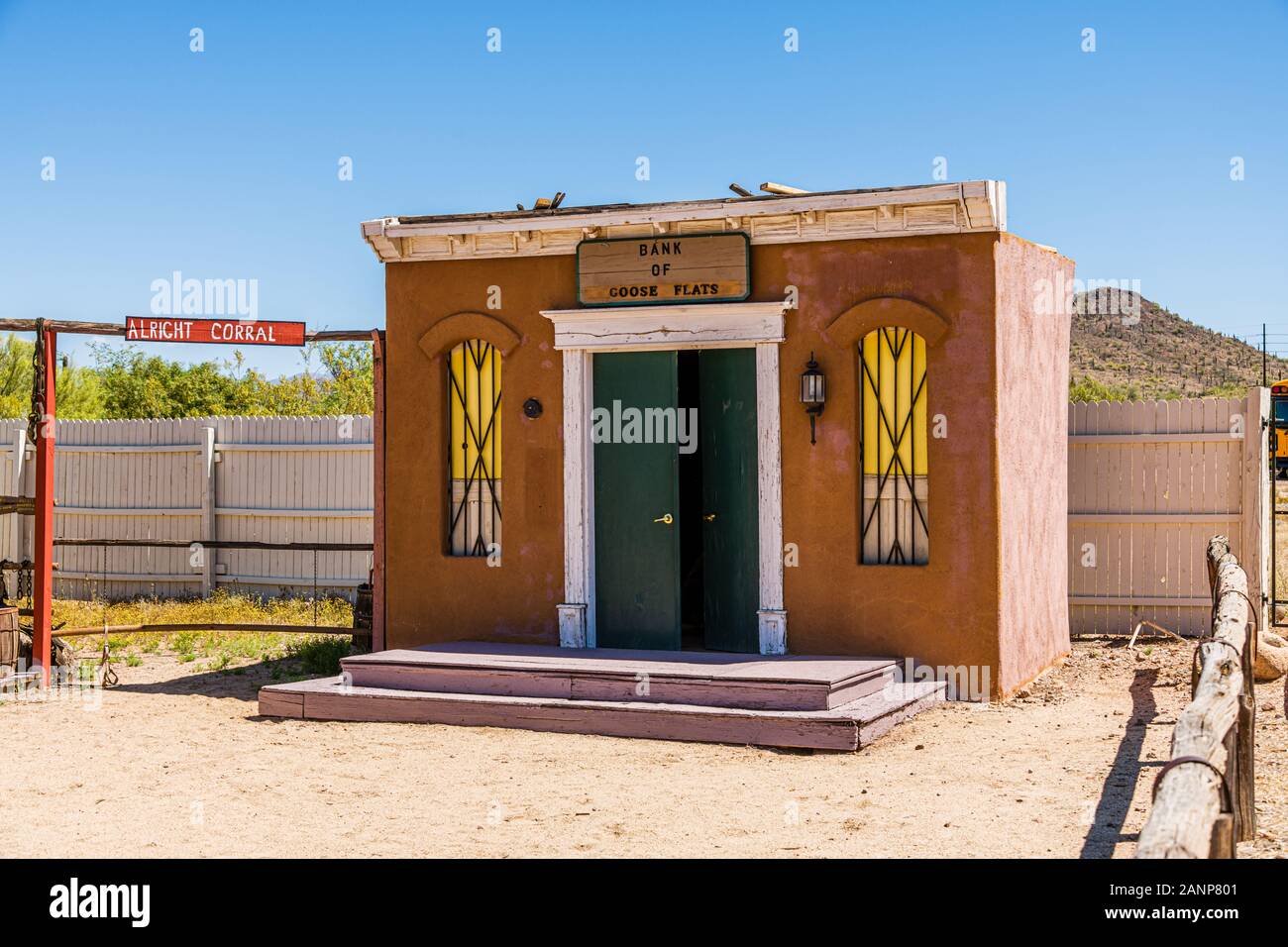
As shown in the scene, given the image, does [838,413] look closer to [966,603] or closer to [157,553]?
[966,603]

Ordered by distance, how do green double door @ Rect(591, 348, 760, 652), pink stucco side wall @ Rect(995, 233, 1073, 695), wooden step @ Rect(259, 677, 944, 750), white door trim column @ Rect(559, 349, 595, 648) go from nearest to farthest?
1. wooden step @ Rect(259, 677, 944, 750)
2. pink stucco side wall @ Rect(995, 233, 1073, 695)
3. green double door @ Rect(591, 348, 760, 652)
4. white door trim column @ Rect(559, 349, 595, 648)

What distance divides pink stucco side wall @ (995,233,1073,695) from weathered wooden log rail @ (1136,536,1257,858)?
253cm

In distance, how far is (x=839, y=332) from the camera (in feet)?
33.6

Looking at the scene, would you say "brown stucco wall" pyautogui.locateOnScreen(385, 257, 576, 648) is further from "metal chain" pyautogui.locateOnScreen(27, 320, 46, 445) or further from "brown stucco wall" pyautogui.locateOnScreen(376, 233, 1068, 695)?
"metal chain" pyautogui.locateOnScreen(27, 320, 46, 445)

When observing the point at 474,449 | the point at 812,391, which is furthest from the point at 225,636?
the point at 812,391

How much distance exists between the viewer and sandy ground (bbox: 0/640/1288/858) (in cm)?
651

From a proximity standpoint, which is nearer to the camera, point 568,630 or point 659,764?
point 659,764

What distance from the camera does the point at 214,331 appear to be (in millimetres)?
11320

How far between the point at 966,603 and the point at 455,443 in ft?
14.7

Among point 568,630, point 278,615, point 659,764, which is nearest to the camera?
point 659,764

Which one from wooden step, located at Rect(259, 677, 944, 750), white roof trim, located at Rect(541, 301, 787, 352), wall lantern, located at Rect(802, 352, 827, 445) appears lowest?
wooden step, located at Rect(259, 677, 944, 750)

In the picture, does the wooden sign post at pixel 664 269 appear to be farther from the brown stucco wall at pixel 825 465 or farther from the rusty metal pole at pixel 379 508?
the rusty metal pole at pixel 379 508

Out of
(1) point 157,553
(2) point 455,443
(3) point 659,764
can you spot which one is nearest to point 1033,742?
(3) point 659,764

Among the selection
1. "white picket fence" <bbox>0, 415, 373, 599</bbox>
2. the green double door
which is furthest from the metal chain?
the green double door
